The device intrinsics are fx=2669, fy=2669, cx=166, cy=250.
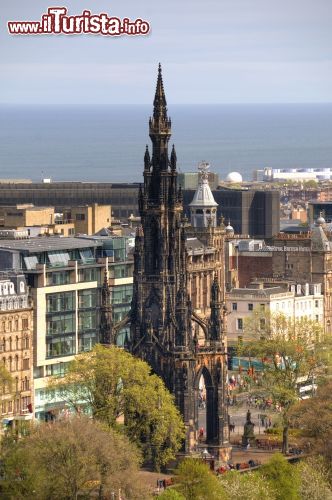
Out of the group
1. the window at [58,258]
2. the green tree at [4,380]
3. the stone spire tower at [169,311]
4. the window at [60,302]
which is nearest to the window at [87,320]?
the window at [60,302]

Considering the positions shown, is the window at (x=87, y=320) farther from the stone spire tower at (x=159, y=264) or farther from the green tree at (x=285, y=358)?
the stone spire tower at (x=159, y=264)

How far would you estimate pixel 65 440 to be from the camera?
12950 centimetres

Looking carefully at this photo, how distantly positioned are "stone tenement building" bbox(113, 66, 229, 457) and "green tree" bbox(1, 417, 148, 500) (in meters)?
17.1

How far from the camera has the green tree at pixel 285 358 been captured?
162375 mm

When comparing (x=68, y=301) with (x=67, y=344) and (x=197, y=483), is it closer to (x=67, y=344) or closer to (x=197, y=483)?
(x=67, y=344)

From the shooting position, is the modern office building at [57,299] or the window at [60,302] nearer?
the modern office building at [57,299]

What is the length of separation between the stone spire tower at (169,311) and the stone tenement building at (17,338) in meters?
10.4

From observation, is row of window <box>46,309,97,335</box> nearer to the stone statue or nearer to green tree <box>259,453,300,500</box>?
the stone statue

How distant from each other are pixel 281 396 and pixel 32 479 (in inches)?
1433

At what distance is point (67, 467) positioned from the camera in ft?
423

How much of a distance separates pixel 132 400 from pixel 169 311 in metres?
7.40

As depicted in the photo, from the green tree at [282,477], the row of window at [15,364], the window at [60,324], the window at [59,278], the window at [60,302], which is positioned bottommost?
the green tree at [282,477]

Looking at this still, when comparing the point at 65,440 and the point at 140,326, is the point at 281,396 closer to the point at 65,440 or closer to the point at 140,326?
the point at 140,326

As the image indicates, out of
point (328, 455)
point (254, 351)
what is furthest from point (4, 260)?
point (328, 455)
